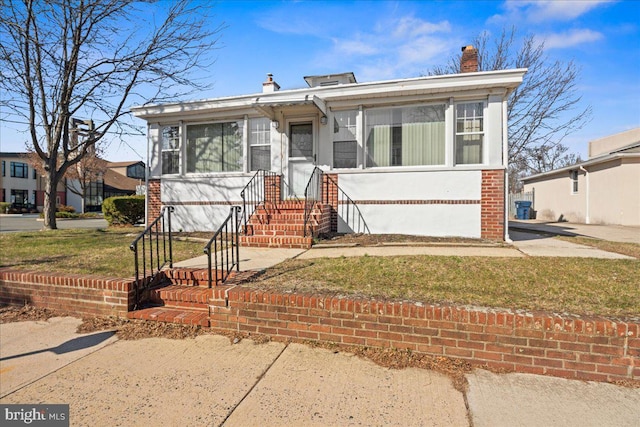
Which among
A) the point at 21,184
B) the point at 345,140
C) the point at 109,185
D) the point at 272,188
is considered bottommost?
the point at 272,188

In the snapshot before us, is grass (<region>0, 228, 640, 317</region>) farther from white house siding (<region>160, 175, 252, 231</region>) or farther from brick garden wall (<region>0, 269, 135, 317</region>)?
white house siding (<region>160, 175, 252, 231</region>)

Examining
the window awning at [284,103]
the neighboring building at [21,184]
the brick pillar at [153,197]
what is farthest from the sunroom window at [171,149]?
the neighboring building at [21,184]

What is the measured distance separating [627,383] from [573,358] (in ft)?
1.19

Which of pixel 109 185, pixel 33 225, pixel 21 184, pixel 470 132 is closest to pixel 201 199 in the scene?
pixel 470 132

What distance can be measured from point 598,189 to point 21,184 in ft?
184

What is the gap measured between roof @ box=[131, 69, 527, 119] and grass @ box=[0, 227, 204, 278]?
3.82 meters

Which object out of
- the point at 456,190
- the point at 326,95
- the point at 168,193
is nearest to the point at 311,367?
the point at 456,190

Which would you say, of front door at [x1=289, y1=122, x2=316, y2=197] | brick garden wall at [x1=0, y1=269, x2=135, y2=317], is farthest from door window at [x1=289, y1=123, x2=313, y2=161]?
brick garden wall at [x1=0, y1=269, x2=135, y2=317]

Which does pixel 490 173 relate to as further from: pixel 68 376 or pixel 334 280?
pixel 68 376

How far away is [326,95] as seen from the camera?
27.1 feet

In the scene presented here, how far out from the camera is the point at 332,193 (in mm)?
8578

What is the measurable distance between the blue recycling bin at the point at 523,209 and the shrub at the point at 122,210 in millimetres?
21306

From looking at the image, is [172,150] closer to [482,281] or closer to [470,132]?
[470,132]

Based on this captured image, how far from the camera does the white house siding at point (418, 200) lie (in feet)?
25.5
